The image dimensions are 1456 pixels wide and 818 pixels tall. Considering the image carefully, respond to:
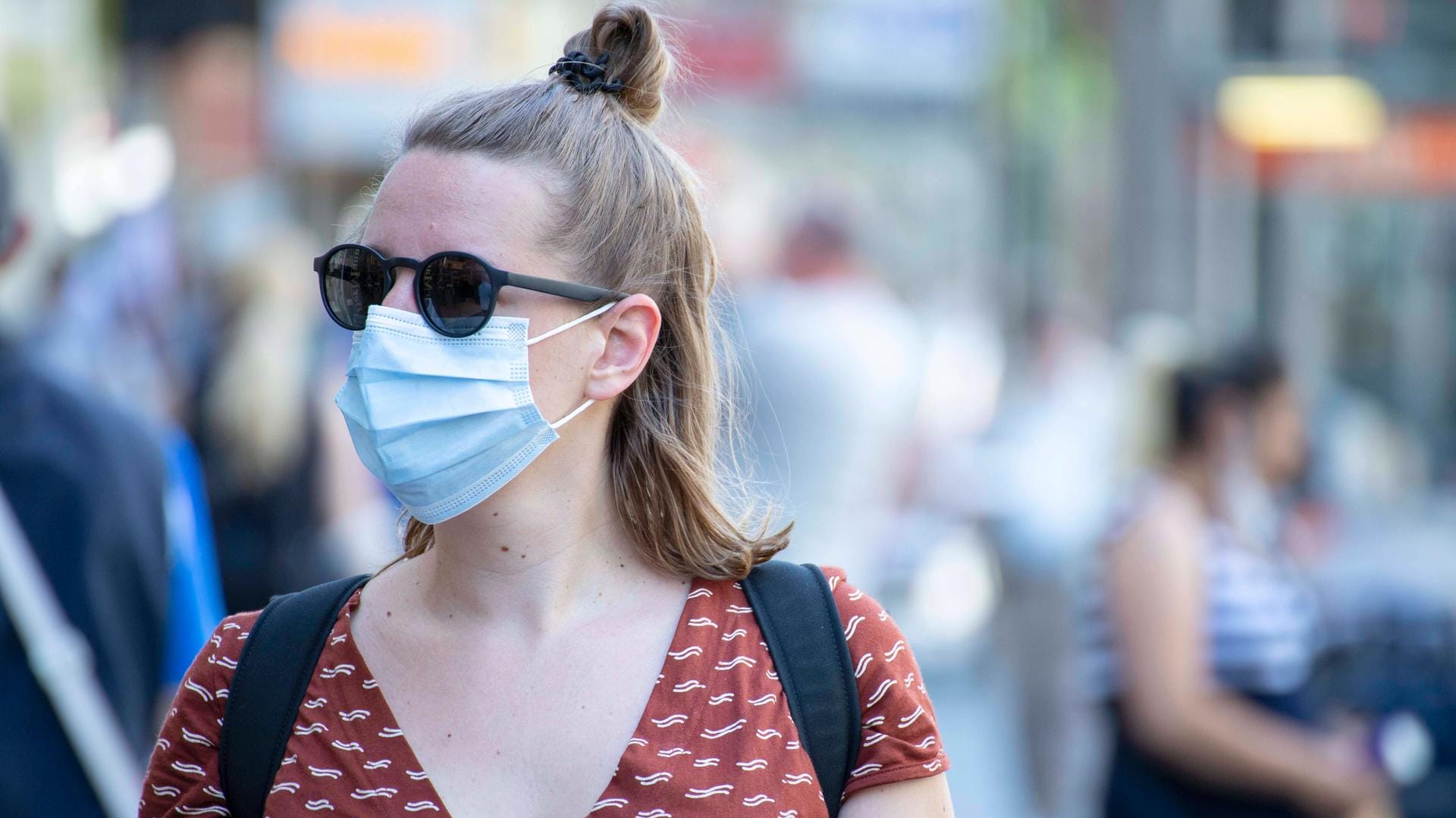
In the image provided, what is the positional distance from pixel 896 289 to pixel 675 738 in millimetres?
14216

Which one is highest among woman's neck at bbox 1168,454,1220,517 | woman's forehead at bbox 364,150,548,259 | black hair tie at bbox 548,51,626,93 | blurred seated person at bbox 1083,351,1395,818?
black hair tie at bbox 548,51,626,93

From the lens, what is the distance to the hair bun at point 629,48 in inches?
86.9

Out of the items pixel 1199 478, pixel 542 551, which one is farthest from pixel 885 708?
pixel 1199 478

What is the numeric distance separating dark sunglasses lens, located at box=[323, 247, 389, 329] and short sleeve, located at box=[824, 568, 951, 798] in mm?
693

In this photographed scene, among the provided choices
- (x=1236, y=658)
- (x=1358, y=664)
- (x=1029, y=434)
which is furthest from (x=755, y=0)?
(x=1236, y=658)

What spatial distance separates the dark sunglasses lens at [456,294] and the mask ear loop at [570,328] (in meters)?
0.08

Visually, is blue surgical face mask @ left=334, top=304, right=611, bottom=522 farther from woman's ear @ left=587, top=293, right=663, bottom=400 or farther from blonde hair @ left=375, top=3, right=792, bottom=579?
blonde hair @ left=375, top=3, right=792, bottom=579

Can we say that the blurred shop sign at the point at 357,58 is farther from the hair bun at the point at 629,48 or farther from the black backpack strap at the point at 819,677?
the black backpack strap at the point at 819,677

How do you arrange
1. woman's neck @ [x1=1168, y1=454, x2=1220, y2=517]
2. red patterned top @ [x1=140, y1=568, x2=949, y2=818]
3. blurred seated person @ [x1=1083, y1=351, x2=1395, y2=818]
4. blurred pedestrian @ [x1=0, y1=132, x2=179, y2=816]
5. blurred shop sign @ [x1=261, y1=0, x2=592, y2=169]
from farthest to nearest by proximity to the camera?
blurred shop sign @ [x1=261, y1=0, x2=592, y2=169]
woman's neck @ [x1=1168, y1=454, x2=1220, y2=517]
blurred seated person @ [x1=1083, y1=351, x2=1395, y2=818]
blurred pedestrian @ [x1=0, y1=132, x2=179, y2=816]
red patterned top @ [x1=140, y1=568, x2=949, y2=818]

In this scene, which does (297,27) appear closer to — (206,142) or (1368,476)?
(206,142)

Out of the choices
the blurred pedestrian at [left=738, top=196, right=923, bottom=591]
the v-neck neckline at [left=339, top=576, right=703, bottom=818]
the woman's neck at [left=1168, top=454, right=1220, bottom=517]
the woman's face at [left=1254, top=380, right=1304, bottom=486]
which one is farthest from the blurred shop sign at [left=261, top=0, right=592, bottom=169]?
the v-neck neckline at [left=339, top=576, right=703, bottom=818]

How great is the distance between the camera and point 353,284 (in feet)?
6.77

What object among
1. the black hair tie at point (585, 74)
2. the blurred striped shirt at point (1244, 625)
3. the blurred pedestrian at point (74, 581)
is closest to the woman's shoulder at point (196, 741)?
the black hair tie at point (585, 74)

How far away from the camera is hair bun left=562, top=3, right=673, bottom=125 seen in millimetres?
2207
